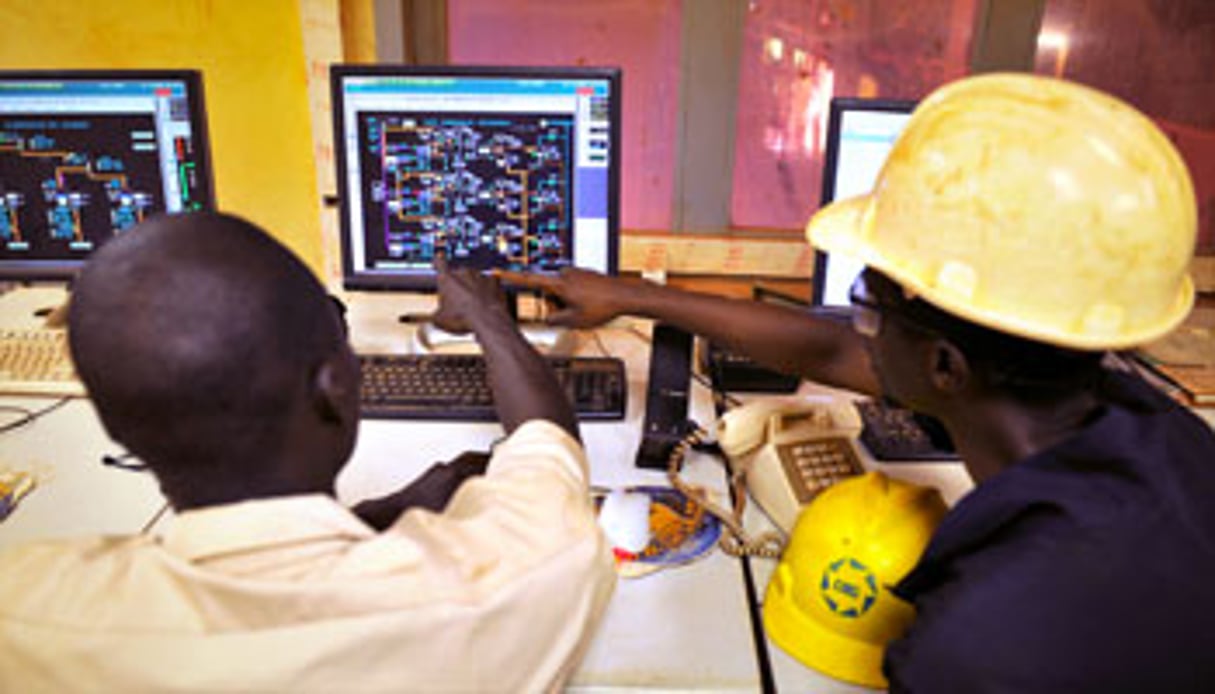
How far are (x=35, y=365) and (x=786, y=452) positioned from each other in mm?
1352

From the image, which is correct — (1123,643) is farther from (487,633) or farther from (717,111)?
(717,111)

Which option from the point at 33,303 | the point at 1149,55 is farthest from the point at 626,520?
the point at 1149,55

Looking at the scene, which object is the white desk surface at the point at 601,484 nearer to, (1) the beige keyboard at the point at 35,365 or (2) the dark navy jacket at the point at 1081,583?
(1) the beige keyboard at the point at 35,365

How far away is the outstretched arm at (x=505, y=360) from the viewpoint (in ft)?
3.28

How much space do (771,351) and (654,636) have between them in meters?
0.62

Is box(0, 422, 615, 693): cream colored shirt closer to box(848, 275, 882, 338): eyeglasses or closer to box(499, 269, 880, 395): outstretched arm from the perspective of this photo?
box(848, 275, 882, 338): eyeglasses

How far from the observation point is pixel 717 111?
2.16 metres

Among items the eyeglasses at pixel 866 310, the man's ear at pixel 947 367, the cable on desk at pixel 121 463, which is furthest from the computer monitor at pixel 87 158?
the man's ear at pixel 947 367

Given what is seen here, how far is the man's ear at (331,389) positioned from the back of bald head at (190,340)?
0.06 ft

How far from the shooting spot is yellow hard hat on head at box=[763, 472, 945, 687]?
923mm

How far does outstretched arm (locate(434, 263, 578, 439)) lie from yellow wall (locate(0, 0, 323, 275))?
1293 mm

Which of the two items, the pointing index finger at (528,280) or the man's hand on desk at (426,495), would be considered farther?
the pointing index finger at (528,280)

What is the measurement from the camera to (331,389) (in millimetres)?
749

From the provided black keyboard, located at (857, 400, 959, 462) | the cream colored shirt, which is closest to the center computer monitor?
black keyboard, located at (857, 400, 959, 462)
